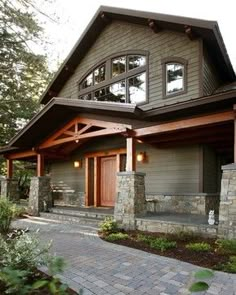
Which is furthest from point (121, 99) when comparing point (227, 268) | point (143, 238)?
point (227, 268)

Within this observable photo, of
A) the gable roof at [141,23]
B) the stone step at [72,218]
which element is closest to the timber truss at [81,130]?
the stone step at [72,218]

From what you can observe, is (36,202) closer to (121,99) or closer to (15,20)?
(121,99)

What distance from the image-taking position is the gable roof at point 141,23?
29.3ft

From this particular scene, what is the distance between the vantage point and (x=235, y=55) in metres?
17.4

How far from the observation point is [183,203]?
378 inches

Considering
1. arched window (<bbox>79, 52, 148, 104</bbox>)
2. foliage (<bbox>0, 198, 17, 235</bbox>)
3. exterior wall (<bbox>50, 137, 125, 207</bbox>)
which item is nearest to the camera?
foliage (<bbox>0, 198, 17, 235</bbox>)

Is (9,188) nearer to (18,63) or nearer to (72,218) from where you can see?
(72,218)

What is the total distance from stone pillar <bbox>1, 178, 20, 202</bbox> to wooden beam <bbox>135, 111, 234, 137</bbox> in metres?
7.92

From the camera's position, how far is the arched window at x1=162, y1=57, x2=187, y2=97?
9.62 m

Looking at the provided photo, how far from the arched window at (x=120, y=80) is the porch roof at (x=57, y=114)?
2.03 m

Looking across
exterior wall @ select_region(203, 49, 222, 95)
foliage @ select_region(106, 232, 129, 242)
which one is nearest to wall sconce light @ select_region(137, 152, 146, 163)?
exterior wall @ select_region(203, 49, 222, 95)

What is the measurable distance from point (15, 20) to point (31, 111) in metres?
8.74

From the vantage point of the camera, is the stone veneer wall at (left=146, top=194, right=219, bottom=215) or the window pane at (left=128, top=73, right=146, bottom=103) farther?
the window pane at (left=128, top=73, right=146, bottom=103)

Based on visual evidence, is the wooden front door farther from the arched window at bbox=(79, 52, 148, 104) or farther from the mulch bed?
the mulch bed
